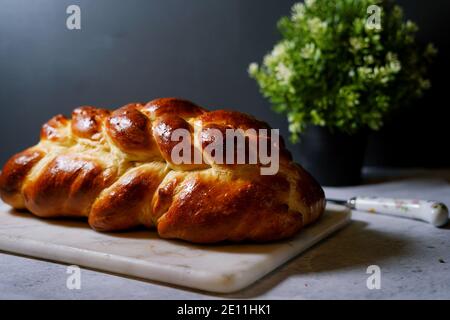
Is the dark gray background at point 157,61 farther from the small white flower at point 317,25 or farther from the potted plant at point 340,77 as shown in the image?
the small white flower at point 317,25

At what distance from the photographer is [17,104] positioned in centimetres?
278

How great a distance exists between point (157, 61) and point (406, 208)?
1.47 meters

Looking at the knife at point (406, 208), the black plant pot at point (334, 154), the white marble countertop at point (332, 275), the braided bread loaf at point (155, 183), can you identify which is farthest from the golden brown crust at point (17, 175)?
the black plant pot at point (334, 154)

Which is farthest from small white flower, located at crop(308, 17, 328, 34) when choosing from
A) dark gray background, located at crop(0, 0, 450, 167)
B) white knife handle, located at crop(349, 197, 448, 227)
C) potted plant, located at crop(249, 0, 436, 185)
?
white knife handle, located at crop(349, 197, 448, 227)

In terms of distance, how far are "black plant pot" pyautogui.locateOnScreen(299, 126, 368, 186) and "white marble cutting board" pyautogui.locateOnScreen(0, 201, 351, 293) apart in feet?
2.11

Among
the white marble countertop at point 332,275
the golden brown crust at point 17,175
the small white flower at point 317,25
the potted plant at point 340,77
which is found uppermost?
the small white flower at point 317,25

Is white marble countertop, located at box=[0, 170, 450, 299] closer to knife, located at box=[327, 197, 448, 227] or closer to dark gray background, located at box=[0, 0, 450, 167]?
knife, located at box=[327, 197, 448, 227]

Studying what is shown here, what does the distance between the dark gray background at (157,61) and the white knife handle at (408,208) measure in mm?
848

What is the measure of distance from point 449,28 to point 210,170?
5.03 ft

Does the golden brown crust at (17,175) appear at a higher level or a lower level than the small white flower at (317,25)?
lower

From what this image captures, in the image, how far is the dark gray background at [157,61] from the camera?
2.37m

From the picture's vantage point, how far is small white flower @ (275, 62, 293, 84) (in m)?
1.97

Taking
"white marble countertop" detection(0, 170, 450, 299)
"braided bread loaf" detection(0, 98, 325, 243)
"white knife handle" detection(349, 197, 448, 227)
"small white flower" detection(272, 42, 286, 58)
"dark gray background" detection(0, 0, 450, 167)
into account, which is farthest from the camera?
"dark gray background" detection(0, 0, 450, 167)

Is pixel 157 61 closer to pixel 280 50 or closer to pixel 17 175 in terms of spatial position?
pixel 280 50
